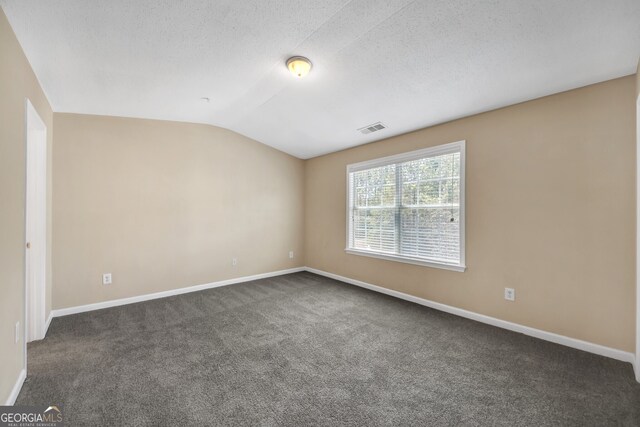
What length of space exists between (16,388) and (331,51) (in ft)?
11.1

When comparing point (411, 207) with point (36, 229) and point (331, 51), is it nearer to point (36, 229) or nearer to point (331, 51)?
point (331, 51)

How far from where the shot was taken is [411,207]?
3842 mm

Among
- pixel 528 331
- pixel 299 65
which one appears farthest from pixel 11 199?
pixel 528 331

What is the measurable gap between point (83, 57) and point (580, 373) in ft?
15.4

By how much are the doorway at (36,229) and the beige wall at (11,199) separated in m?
0.81

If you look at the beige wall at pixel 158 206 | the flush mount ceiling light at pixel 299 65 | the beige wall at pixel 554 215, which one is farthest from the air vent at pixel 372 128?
the beige wall at pixel 158 206

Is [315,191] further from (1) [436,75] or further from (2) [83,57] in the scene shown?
(2) [83,57]

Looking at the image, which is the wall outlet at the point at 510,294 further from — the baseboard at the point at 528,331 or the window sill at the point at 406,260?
the window sill at the point at 406,260

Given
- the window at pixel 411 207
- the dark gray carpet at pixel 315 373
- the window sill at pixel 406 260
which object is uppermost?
the window at pixel 411 207

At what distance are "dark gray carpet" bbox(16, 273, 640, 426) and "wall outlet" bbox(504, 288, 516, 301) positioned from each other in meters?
0.35

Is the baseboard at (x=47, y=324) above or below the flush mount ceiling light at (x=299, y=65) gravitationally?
below

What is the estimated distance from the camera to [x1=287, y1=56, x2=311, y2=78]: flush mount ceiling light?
2496 mm

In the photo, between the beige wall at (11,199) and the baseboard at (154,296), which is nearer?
the beige wall at (11,199)

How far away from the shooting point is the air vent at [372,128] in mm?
3747
